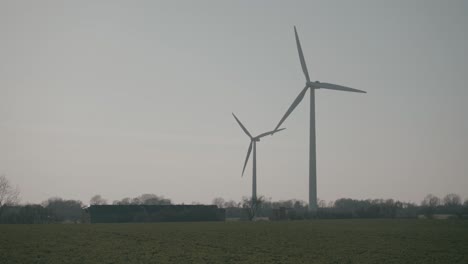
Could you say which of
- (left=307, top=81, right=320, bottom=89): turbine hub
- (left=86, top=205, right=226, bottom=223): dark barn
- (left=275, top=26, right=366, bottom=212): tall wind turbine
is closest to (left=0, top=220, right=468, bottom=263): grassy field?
(left=275, top=26, right=366, bottom=212): tall wind turbine

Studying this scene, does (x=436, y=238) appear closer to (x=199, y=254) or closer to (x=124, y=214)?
(x=199, y=254)

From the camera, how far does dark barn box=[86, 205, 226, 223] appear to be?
105 m

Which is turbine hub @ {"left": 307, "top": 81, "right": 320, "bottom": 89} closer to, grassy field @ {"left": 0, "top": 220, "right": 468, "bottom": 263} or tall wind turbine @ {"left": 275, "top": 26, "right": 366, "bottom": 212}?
tall wind turbine @ {"left": 275, "top": 26, "right": 366, "bottom": 212}

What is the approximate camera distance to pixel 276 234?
5747 cm

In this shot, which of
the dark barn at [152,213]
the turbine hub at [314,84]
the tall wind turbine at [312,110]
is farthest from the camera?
the dark barn at [152,213]

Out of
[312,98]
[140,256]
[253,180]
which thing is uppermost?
[312,98]

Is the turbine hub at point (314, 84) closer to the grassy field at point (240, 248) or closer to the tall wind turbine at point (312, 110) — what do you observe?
the tall wind turbine at point (312, 110)

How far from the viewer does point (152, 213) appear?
108m

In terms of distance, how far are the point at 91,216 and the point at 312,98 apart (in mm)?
48301

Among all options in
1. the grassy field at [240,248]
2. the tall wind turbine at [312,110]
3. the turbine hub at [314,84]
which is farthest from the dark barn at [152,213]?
the grassy field at [240,248]

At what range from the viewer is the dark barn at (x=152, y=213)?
10500 centimetres

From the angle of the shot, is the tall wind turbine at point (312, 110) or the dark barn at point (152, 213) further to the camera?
the dark barn at point (152, 213)

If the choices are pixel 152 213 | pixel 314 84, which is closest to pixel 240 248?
pixel 314 84

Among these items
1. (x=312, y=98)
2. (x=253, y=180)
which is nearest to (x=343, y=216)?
(x=253, y=180)
